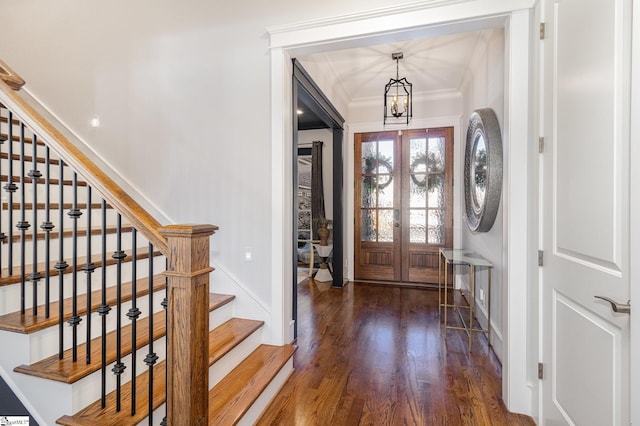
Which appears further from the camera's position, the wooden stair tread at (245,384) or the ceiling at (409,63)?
the ceiling at (409,63)

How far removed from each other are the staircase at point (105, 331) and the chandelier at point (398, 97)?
2.83 metres

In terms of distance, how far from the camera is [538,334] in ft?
5.77

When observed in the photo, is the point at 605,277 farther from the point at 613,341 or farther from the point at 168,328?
the point at 168,328

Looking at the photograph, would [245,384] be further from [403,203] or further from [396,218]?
[403,203]

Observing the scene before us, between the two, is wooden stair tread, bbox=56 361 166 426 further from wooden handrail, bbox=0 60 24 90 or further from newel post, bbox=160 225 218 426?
wooden handrail, bbox=0 60 24 90

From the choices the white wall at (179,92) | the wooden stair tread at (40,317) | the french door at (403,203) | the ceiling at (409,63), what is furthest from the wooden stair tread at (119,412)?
the french door at (403,203)

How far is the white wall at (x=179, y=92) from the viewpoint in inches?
97.0

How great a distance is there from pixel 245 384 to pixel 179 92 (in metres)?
2.39

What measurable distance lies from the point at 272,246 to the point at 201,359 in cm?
119

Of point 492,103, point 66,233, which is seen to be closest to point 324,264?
point 492,103

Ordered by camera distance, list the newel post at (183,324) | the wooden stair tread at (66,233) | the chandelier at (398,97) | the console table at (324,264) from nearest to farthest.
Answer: the newel post at (183,324), the wooden stair tread at (66,233), the chandelier at (398,97), the console table at (324,264)

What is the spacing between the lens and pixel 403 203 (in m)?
4.78

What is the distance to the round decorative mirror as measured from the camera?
8.32 feet

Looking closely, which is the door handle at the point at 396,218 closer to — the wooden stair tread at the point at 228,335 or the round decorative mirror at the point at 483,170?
the round decorative mirror at the point at 483,170
